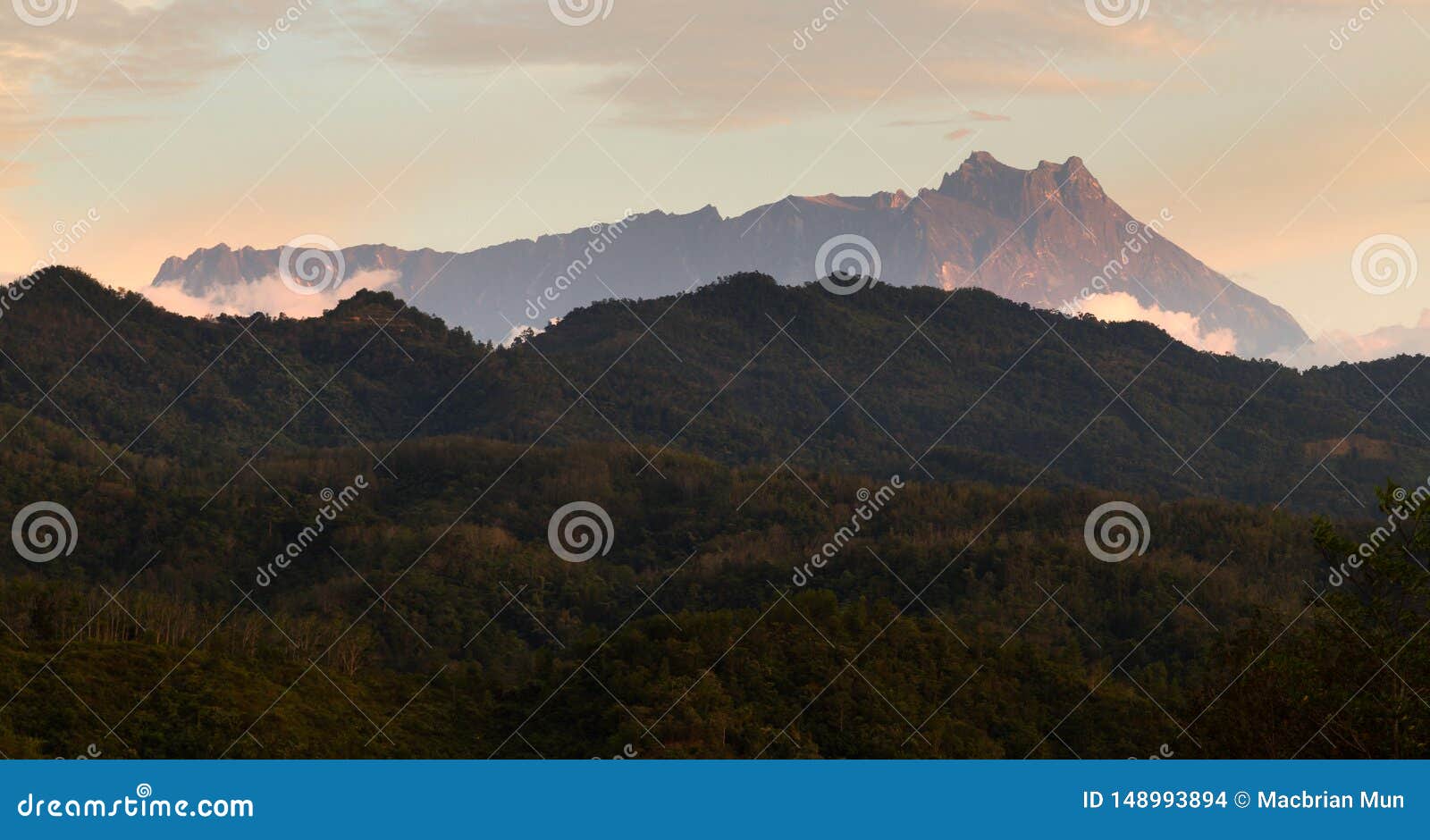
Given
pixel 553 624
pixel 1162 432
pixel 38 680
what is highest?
pixel 1162 432

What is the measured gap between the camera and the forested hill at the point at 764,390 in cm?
10612

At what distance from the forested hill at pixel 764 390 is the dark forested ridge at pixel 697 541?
0.52m

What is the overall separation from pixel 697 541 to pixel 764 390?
7166 centimetres

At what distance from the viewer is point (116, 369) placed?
108125 mm

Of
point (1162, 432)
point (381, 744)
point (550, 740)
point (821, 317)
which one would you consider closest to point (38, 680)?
point (381, 744)

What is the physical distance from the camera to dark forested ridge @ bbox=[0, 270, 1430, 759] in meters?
21.8

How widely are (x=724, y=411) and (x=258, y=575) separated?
227 feet

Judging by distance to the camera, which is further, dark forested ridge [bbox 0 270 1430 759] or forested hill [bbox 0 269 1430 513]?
forested hill [bbox 0 269 1430 513]

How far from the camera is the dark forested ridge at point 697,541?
71.6ft

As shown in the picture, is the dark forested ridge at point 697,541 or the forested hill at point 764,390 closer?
the dark forested ridge at point 697,541

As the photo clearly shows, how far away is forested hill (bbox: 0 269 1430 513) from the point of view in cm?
10612

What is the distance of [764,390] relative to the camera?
143 metres

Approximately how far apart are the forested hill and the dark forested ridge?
1.72ft

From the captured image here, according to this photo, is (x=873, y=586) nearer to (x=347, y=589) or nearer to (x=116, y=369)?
(x=347, y=589)
